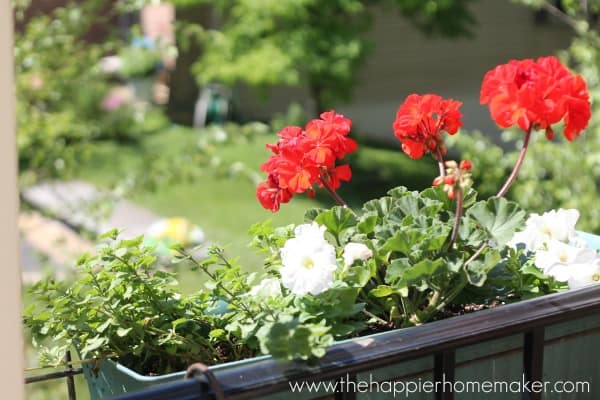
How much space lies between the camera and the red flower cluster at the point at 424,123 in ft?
5.19

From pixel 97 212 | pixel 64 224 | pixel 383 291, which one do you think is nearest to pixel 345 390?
pixel 383 291

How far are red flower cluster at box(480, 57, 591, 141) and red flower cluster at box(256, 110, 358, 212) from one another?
0.26 meters

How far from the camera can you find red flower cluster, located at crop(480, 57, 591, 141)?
1506 mm

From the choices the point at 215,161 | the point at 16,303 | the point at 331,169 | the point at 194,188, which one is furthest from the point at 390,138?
the point at 16,303

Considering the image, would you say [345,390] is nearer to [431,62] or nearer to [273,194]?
[273,194]

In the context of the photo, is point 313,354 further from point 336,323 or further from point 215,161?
point 215,161

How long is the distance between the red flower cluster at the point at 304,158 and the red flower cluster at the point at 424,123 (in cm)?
10

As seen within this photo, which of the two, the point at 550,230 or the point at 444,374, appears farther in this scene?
the point at 550,230

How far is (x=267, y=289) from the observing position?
143 centimetres

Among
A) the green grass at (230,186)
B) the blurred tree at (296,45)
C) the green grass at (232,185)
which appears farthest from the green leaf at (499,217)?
the blurred tree at (296,45)

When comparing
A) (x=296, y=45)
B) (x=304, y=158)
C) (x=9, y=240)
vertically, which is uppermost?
(x=296, y=45)

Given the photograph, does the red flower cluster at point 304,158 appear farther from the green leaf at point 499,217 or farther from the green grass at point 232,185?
the green grass at point 232,185

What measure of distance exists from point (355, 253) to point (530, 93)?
0.41 metres

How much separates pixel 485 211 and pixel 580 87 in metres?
0.29
